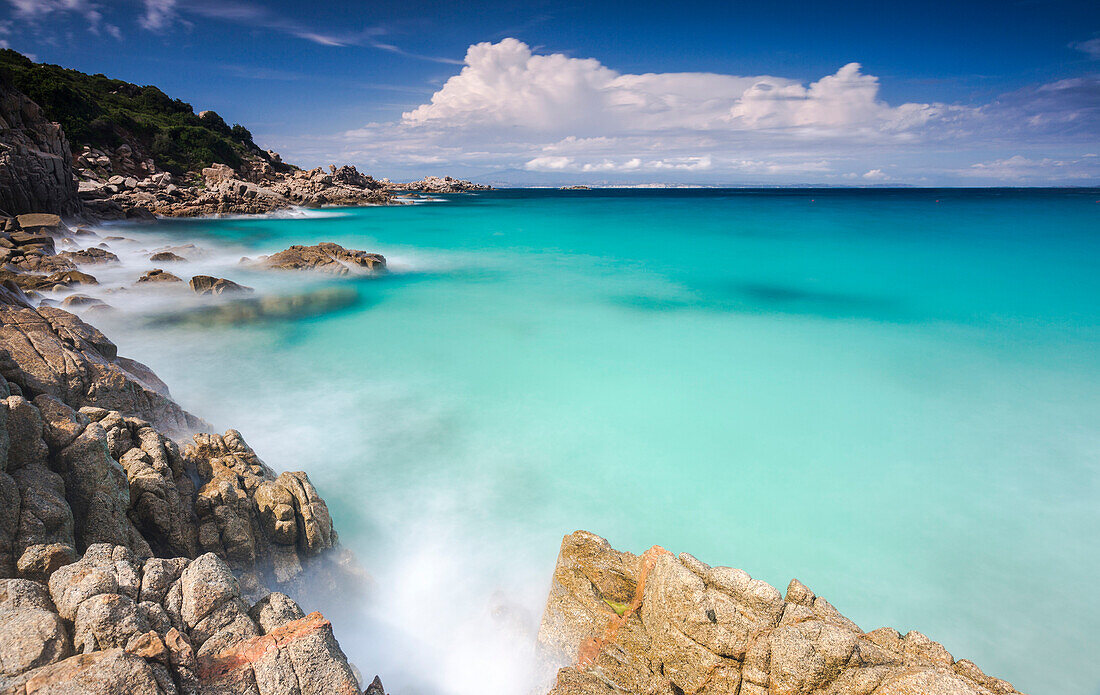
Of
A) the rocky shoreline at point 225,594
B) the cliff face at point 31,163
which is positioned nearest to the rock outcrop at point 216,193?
the cliff face at point 31,163

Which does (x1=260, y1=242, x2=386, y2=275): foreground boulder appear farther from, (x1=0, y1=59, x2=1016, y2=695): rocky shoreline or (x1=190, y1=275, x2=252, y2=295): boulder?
(x1=0, y1=59, x2=1016, y2=695): rocky shoreline

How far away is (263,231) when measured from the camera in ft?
141

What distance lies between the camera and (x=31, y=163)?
2747 centimetres

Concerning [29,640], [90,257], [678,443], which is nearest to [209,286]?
[90,257]

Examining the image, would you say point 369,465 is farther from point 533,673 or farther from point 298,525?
point 533,673

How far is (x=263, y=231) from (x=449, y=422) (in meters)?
40.0

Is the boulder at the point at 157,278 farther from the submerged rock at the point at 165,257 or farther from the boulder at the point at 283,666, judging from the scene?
the boulder at the point at 283,666

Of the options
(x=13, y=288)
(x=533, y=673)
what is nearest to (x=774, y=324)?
(x=533, y=673)

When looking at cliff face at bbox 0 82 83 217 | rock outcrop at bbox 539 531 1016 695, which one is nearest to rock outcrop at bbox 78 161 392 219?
cliff face at bbox 0 82 83 217

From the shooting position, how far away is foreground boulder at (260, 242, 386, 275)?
81.7 ft

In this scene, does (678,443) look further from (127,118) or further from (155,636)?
(127,118)

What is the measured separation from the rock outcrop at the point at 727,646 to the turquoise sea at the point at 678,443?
4.53 feet

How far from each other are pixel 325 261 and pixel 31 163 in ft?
59.5

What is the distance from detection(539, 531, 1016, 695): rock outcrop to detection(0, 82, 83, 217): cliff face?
3624cm
